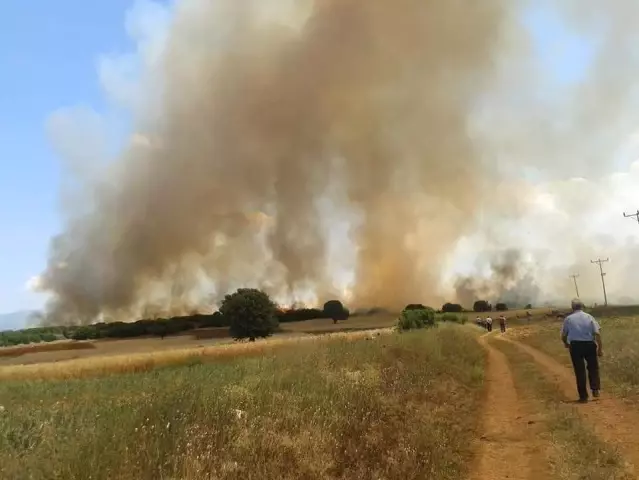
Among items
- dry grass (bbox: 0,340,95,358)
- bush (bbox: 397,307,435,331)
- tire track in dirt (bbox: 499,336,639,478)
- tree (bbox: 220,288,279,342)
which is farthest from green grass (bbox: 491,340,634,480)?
dry grass (bbox: 0,340,95,358)

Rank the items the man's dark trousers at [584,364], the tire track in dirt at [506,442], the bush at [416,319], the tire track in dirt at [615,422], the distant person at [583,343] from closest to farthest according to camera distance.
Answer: the tire track in dirt at [506,442]
the tire track in dirt at [615,422]
the man's dark trousers at [584,364]
the distant person at [583,343]
the bush at [416,319]

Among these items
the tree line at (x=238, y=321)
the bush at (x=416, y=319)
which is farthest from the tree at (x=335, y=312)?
the bush at (x=416, y=319)

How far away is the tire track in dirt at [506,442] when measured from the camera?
26.7ft

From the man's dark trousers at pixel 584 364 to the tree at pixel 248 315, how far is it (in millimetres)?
81731

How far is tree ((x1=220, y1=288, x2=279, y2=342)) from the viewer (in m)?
93.2

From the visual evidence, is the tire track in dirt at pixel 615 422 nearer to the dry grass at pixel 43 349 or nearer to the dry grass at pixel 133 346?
the dry grass at pixel 133 346

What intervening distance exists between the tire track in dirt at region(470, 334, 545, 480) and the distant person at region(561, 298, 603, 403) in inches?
73.5

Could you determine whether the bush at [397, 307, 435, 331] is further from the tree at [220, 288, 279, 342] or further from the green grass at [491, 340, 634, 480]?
the green grass at [491, 340, 634, 480]

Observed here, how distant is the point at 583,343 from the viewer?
1419 cm

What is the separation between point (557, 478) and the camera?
7.41 metres

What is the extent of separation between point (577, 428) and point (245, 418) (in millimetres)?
6344

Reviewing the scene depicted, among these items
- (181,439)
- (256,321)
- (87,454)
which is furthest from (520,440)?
(256,321)

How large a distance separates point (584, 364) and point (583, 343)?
56cm

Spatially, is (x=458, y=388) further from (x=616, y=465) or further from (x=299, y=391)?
(x=616, y=465)
